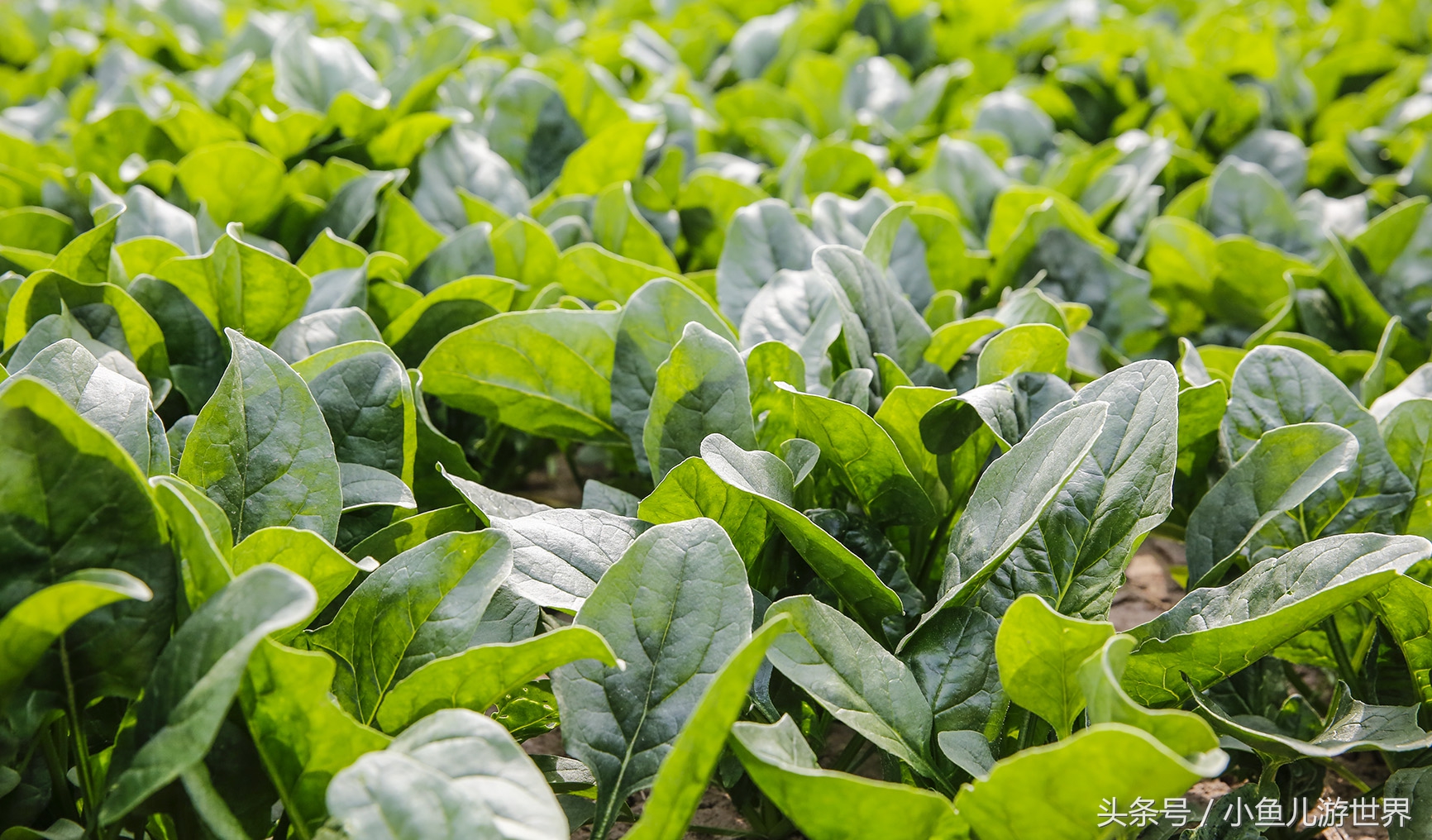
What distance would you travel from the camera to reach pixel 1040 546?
1.27 m

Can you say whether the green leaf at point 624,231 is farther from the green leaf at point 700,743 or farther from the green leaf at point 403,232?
the green leaf at point 700,743

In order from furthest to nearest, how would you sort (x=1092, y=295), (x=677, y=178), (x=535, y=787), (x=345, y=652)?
(x=677, y=178) < (x=1092, y=295) < (x=345, y=652) < (x=535, y=787)

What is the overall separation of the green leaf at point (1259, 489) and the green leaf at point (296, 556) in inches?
39.0

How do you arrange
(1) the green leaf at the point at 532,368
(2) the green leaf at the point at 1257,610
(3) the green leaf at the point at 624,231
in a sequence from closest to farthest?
1. (2) the green leaf at the point at 1257,610
2. (1) the green leaf at the point at 532,368
3. (3) the green leaf at the point at 624,231

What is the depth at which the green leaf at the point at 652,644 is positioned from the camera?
1100 millimetres

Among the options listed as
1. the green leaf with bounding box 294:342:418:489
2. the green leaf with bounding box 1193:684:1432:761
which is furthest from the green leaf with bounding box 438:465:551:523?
the green leaf with bounding box 1193:684:1432:761

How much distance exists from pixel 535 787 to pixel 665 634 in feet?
0.80

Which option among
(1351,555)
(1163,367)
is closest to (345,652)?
(1163,367)

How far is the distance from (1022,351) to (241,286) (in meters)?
1.08

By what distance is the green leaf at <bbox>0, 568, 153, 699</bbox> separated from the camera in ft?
2.86

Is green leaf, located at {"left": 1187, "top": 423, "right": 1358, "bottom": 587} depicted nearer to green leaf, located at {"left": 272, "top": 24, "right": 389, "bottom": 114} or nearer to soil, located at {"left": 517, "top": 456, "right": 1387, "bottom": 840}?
soil, located at {"left": 517, "top": 456, "right": 1387, "bottom": 840}

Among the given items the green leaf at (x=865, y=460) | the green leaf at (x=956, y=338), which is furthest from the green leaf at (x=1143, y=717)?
the green leaf at (x=956, y=338)

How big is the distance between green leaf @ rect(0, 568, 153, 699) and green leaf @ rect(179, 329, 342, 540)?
0.25 metres

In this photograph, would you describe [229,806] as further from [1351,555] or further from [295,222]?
[295,222]
